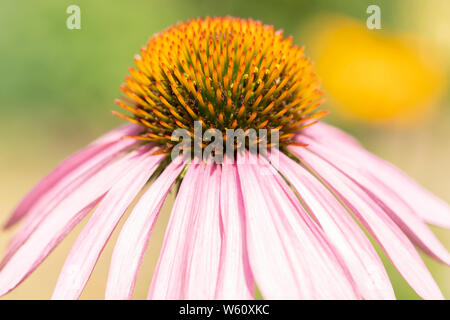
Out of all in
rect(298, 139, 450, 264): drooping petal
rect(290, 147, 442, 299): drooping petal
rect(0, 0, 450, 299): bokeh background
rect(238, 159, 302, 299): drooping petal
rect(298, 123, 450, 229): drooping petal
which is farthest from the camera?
rect(0, 0, 450, 299): bokeh background

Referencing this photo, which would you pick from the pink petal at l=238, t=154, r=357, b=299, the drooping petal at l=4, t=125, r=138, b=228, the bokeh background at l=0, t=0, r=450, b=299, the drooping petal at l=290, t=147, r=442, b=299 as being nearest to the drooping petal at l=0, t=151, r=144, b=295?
the drooping petal at l=4, t=125, r=138, b=228

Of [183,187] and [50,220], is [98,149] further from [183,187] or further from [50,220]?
[183,187]

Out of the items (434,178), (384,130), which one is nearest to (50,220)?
(434,178)

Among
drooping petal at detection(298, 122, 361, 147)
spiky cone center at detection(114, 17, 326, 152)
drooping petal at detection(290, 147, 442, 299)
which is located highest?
spiky cone center at detection(114, 17, 326, 152)

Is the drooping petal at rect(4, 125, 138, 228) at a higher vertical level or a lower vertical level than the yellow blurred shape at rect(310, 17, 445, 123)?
lower

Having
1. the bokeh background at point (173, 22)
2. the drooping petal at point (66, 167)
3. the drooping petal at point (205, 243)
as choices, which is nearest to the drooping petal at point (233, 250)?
the drooping petal at point (205, 243)

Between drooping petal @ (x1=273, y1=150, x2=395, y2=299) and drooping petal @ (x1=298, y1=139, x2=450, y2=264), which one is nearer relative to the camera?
drooping petal @ (x1=273, y1=150, x2=395, y2=299)

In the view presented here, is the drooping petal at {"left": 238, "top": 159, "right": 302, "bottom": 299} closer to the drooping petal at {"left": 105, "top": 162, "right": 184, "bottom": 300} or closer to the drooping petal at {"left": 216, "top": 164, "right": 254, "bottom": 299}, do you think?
the drooping petal at {"left": 216, "top": 164, "right": 254, "bottom": 299}

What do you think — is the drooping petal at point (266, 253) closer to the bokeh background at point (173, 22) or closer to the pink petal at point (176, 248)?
the pink petal at point (176, 248)
